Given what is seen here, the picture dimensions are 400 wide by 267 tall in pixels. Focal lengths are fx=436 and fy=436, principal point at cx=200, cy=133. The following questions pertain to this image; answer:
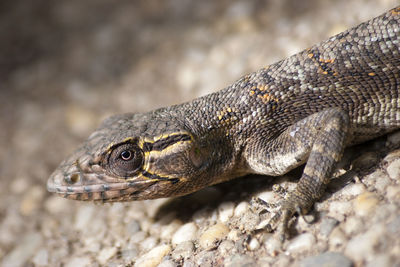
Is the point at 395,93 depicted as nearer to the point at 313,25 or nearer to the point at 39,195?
the point at 313,25

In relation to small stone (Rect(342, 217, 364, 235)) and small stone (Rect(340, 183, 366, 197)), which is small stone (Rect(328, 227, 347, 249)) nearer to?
small stone (Rect(342, 217, 364, 235))

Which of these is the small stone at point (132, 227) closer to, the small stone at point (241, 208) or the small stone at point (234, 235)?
the small stone at point (241, 208)

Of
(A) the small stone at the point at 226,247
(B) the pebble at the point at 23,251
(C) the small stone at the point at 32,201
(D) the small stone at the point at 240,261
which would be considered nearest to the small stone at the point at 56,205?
(C) the small stone at the point at 32,201

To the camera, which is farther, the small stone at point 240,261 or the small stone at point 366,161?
the small stone at point 366,161

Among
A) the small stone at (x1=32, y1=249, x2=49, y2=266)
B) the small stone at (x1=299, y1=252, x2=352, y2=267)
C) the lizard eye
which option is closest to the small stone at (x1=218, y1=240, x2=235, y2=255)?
the small stone at (x1=299, y1=252, x2=352, y2=267)

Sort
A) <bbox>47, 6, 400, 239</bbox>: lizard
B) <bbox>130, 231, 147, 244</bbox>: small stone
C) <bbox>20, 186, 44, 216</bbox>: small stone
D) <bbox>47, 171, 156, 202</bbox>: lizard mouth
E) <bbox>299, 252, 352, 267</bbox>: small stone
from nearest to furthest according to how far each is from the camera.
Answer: <bbox>299, 252, 352, 267</bbox>: small stone, <bbox>47, 6, 400, 239</bbox>: lizard, <bbox>47, 171, 156, 202</bbox>: lizard mouth, <bbox>130, 231, 147, 244</bbox>: small stone, <bbox>20, 186, 44, 216</bbox>: small stone

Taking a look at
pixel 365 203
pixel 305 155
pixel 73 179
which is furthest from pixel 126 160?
pixel 365 203

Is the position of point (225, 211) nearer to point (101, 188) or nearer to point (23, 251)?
point (101, 188)
